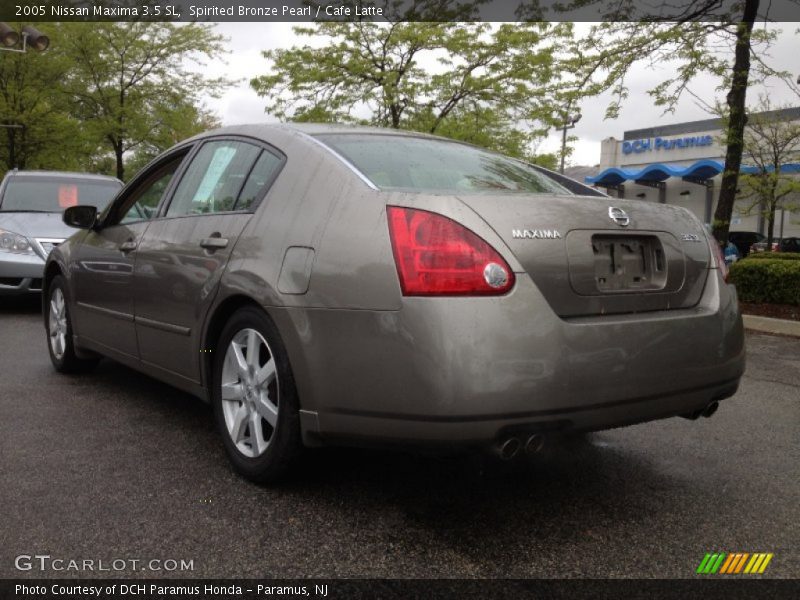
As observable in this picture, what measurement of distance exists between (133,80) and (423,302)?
84.3 ft

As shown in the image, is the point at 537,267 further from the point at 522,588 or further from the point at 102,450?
the point at 102,450

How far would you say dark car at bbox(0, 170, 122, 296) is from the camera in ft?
27.6

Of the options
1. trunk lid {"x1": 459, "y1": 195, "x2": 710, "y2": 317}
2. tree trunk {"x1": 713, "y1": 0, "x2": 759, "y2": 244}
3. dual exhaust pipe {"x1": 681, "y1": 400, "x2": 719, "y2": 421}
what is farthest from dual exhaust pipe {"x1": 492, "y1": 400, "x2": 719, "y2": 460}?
tree trunk {"x1": 713, "y1": 0, "x2": 759, "y2": 244}

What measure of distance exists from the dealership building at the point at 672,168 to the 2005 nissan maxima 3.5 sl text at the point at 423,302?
128 ft

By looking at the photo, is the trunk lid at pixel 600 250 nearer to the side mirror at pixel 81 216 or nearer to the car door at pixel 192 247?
the car door at pixel 192 247

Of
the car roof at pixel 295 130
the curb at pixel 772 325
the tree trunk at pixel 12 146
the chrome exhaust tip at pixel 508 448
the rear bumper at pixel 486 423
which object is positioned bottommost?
the curb at pixel 772 325

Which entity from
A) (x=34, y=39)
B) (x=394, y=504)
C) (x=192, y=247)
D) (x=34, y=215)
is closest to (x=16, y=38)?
(x=34, y=39)

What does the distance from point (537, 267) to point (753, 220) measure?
43.8 metres

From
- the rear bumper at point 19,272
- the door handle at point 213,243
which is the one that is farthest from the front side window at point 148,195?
the rear bumper at point 19,272

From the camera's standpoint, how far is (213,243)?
3.39 metres

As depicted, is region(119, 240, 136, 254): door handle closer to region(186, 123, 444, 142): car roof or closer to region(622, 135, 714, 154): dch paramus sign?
region(186, 123, 444, 142): car roof

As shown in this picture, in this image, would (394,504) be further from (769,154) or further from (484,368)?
(769,154)

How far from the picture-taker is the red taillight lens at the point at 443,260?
2.53 m

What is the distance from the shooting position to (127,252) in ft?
13.9
